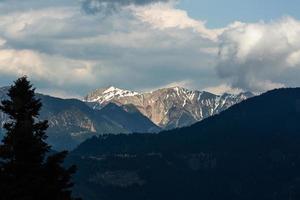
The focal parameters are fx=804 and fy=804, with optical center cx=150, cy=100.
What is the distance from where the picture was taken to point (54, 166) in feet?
167

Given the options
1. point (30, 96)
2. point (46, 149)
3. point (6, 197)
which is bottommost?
point (6, 197)

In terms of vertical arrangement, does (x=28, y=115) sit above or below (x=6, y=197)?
above

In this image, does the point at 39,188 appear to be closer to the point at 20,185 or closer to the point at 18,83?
the point at 20,185

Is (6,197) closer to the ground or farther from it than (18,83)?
closer to the ground

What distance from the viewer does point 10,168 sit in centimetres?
4978

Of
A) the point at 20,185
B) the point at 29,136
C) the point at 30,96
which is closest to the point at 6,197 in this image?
the point at 20,185

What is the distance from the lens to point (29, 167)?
49781 mm

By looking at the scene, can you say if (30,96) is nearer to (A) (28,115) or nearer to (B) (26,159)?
(A) (28,115)

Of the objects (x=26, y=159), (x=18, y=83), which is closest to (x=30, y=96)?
(x=18, y=83)

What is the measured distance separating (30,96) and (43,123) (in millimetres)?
2060

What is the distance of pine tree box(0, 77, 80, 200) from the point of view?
48656 mm

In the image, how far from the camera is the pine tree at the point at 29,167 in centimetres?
4866

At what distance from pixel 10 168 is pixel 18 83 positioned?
690 centimetres

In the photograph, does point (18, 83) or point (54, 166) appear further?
point (18, 83)
